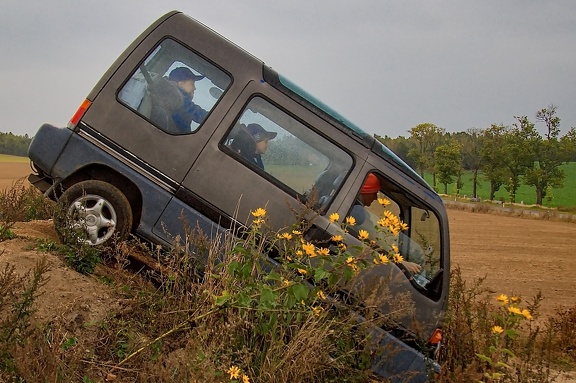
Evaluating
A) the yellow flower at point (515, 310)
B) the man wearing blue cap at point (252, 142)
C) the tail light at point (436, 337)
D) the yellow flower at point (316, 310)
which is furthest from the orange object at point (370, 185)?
the yellow flower at point (515, 310)

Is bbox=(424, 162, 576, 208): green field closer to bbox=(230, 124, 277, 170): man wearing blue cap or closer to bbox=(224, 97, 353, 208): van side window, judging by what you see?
bbox=(224, 97, 353, 208): van side window

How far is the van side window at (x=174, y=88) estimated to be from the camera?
638 centimetres

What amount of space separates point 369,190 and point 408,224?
0.54 m

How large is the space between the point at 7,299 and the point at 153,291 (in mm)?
1192

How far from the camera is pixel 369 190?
6.47 meters

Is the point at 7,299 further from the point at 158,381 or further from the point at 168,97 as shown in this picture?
the point at 168,97

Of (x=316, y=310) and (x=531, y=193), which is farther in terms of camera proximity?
(x=531, y=193)

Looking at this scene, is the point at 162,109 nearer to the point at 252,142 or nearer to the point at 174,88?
the point at 174,88

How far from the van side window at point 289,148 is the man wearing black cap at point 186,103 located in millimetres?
358

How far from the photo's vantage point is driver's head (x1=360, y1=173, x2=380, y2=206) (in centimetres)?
641

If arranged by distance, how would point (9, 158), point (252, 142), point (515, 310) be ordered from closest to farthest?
point (515, 310), point (252, 142), point (9, 158)

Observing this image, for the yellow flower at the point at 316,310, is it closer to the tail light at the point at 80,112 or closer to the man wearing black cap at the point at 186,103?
the man wearing black cap at the point at 186,103

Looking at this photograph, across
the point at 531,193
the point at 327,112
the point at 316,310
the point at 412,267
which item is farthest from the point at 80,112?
the point at 531,193

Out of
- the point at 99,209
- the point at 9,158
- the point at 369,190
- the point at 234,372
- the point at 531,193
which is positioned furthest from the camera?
the point at 531,193
